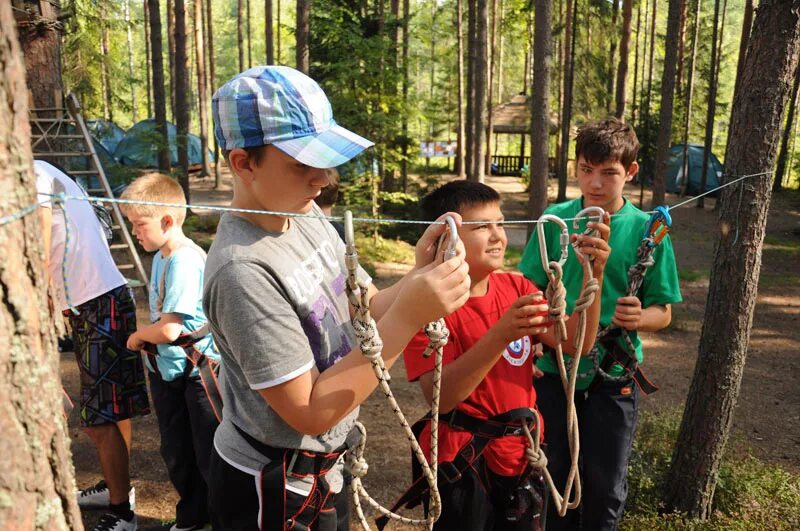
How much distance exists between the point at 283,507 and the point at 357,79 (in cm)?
1238

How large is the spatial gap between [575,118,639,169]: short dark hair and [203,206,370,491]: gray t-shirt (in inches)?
57.6

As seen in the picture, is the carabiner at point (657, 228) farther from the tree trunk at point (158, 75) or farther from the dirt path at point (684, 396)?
the tree trunk at point (158, 75)

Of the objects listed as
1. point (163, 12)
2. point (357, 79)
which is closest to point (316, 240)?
point (357, 79)

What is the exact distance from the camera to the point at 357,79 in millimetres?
13219

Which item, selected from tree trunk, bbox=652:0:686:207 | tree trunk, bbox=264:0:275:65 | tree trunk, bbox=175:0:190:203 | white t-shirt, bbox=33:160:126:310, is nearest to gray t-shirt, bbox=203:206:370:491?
white t-shirt, bbox=33:160:126:310

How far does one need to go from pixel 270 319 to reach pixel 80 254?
6.96 feet

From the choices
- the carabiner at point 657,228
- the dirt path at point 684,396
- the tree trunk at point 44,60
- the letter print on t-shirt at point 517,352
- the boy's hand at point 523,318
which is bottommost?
the dirt path at point 684,396

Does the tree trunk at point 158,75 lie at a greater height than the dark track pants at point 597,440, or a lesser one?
greater

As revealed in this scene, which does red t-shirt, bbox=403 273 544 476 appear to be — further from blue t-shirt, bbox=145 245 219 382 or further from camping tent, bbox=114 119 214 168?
camping tent, bbox=114 119 214 168

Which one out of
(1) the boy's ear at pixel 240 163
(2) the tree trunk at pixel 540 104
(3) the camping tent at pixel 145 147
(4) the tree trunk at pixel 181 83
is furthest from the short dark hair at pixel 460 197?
(4) the tree trunk at pixel 181 83

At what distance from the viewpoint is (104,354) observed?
130 inches

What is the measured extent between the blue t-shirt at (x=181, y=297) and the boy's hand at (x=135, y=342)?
0.10 metres

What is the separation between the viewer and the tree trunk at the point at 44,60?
8.39m

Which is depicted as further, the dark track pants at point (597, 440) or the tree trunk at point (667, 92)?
the tree trunk at point (667, 92)
